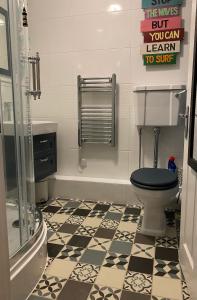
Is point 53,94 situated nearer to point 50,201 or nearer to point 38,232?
point 50,201

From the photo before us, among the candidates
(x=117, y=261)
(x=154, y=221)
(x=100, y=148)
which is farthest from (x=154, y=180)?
(x=100, y=148)

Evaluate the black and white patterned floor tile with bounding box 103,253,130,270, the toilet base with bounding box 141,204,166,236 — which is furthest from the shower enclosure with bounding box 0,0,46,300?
the toilet base with bounding box 141,204,166,236

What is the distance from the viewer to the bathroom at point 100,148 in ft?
4.24

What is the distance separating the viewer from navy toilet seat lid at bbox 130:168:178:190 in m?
1.69

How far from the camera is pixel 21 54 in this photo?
4.39ft

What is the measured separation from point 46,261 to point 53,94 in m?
1.65

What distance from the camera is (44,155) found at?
90.9 inches

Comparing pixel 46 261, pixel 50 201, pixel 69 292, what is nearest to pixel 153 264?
pixel 69 292

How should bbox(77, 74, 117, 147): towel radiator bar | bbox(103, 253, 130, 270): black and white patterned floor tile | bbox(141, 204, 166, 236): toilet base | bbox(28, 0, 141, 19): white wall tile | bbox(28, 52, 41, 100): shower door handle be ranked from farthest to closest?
1. bbox(77, 74, 117, 147): towel radiator bar
2. bbox(28, 0, 141, 19): white wall tile
3. bbox(141, 204, 166, 236): toilet base
4. bbox(28, 52, 41, 100): shower door handle
5. bbox(103, 253, 130, 270): black and white patterned floor tile

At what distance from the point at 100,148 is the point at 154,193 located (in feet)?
3.19

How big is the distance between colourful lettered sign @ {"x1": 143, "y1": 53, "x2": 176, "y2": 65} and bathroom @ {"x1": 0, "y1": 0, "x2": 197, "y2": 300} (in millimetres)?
12

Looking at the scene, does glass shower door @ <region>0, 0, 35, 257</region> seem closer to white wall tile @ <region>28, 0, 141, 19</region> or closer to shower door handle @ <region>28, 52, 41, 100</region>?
shower door handle @ <region>28, 52, 41, 100</region>

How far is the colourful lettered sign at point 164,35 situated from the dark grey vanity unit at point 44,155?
1263 mm

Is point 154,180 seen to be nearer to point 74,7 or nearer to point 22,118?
point 22,118
